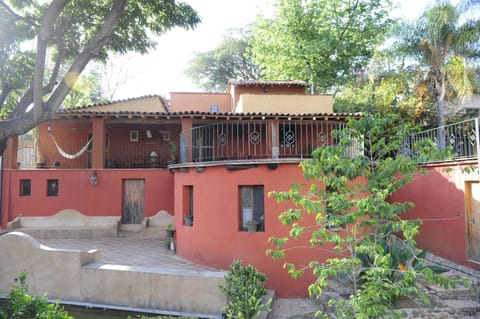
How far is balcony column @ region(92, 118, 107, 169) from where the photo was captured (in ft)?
44.2

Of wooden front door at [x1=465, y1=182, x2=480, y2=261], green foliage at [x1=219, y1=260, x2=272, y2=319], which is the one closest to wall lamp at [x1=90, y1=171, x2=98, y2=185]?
green foliage at [x1=219, y1=260, x2=272, y2=319]

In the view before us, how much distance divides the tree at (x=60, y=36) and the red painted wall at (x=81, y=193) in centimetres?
329

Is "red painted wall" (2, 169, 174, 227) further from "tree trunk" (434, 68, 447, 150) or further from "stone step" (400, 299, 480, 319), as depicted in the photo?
"tree trunk" (434, 68, 447, 150)

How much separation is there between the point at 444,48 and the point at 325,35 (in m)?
7.74

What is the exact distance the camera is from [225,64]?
29500 millimetres

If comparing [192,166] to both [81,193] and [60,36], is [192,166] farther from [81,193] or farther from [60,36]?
[81,193]

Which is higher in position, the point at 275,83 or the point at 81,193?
the point at 275,83

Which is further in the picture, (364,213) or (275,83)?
(275,83)

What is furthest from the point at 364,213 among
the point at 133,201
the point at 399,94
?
the point at 399,94

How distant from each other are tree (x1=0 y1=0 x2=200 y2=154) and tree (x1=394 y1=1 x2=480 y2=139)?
1030 centimetres

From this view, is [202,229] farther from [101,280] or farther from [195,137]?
[195,137]

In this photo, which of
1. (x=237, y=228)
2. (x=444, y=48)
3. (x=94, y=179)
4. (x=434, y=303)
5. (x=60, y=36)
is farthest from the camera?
(x=444, y=48)

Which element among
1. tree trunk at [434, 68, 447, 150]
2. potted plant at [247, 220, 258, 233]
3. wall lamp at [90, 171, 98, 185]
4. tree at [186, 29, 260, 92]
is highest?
tree at [186, 29, 260, 92]

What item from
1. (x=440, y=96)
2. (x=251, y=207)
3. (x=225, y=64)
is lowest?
(x=251, y=207)
